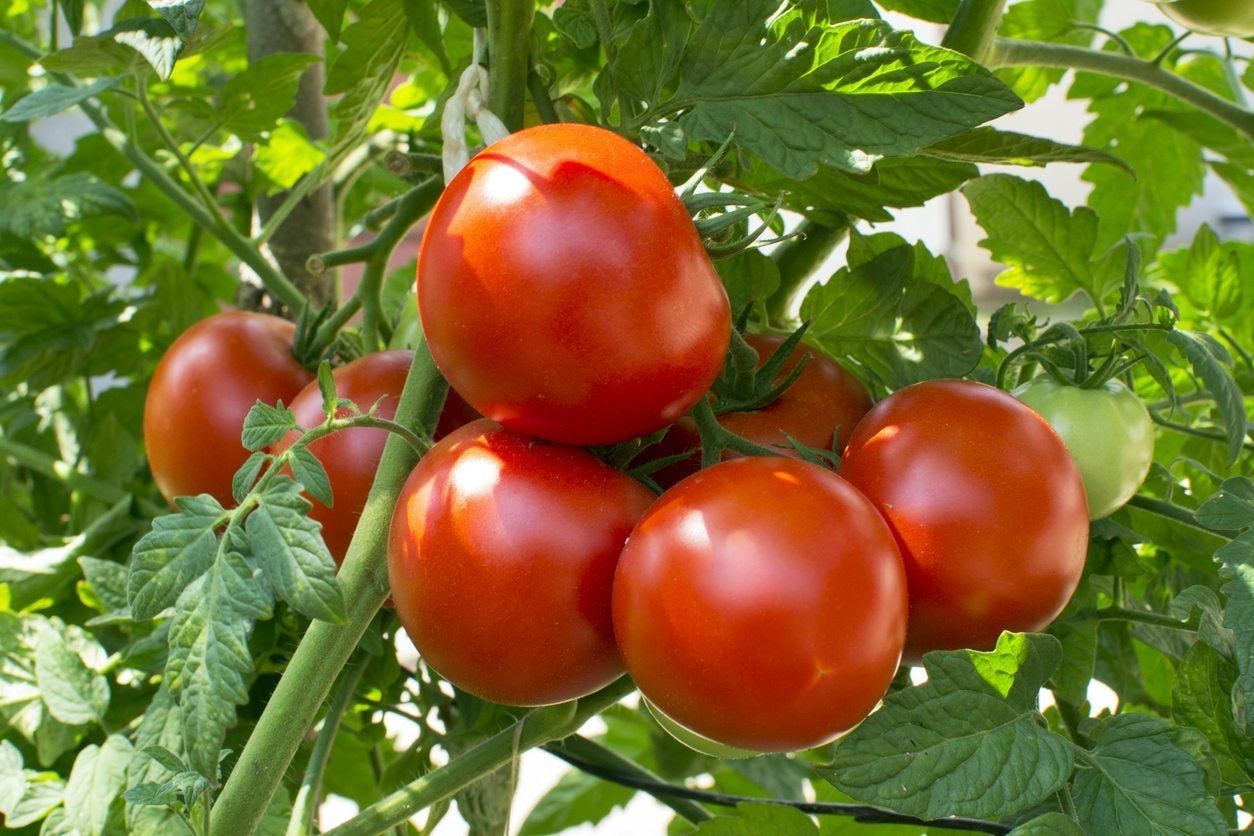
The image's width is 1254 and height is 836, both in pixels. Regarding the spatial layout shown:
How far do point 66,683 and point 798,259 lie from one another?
0.40m

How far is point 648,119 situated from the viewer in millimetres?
403

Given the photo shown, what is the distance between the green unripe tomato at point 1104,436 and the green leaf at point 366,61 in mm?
342

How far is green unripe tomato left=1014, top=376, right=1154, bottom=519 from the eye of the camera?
1.44ft

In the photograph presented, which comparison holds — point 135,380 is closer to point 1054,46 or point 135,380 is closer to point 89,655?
point 89,655

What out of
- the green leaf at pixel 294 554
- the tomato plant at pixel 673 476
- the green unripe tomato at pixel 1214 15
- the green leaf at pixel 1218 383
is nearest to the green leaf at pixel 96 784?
the tomato plant at pixel 673 476

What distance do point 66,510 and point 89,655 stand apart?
0.99 feet

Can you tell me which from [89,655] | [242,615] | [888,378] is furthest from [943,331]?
[89,655]

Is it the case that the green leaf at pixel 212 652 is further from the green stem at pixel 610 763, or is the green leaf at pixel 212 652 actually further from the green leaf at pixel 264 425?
the green stem at pixel 610 763

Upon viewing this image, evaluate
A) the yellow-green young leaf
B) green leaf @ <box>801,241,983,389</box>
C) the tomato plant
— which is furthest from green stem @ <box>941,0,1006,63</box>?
the yellow-green young leaf

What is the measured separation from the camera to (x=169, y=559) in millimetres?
342

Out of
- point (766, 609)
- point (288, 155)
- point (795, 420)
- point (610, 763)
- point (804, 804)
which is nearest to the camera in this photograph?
point (766, 609)

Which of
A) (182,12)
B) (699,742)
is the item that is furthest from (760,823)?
(182,12)

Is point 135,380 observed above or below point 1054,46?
below

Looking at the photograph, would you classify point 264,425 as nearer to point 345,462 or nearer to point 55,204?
point 345,462
